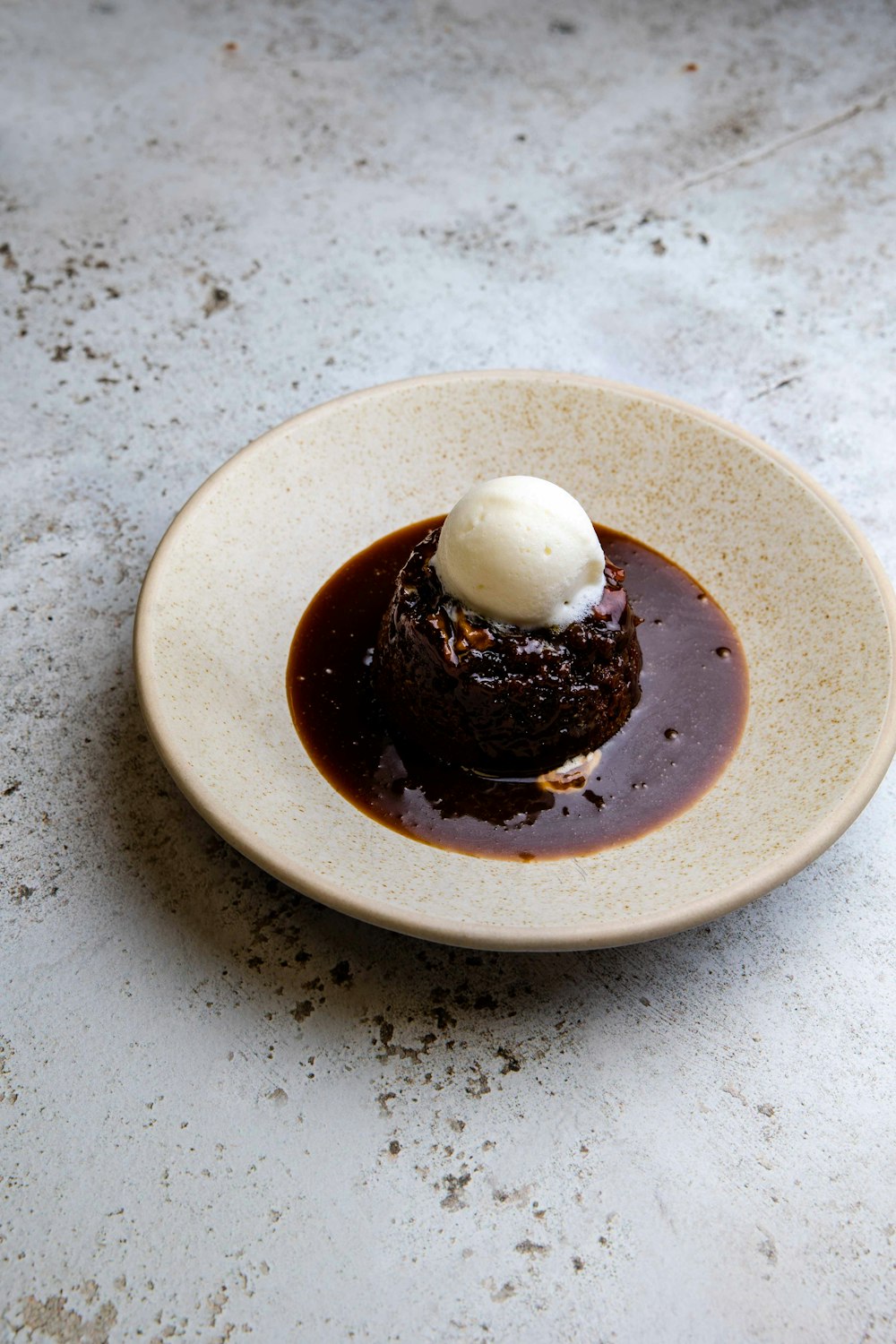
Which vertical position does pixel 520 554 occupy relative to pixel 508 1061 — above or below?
above

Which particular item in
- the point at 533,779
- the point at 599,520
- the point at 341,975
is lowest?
the point at 341,975

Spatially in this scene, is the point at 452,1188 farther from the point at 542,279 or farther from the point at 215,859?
the point at 542,279

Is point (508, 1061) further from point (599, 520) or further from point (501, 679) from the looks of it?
point (599, 520)

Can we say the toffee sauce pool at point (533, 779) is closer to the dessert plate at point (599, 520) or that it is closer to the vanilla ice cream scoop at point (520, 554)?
the dessert plate at point (599, 520)

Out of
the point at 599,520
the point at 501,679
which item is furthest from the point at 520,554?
the point at 599,520

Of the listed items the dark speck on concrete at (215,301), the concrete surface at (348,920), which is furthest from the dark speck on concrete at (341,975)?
the dark speck on concrete at (215,301)
